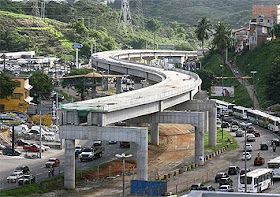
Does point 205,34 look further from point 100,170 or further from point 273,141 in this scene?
point 100,170

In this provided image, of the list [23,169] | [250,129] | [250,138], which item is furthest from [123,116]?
[250,129]

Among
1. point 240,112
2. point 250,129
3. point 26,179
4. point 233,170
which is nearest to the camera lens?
point 26,179

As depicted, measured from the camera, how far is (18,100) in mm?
112562

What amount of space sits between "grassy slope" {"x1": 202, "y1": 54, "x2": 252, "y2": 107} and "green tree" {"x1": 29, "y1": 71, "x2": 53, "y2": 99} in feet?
93.8

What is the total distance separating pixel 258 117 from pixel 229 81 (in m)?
37.8

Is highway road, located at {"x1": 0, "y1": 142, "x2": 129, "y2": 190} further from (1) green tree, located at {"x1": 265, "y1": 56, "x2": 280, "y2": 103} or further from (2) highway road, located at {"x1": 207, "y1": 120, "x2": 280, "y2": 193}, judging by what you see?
(1) green tree, located at {"x1": 265, "y1": 56, "x2": 280, "y2": 103}

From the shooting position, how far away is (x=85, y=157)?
77.4 m

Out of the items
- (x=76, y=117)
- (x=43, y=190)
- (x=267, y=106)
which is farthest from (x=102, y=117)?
(x=267, y=106)

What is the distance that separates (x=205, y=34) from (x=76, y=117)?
364ft

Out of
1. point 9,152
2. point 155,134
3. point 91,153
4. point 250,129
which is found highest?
point 91,153

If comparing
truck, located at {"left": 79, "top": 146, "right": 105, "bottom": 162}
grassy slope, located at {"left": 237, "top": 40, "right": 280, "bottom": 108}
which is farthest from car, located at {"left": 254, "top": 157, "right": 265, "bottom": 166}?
grassy slope, located at {"left": 237, "top": 40, "right": 280, "bottom": 108}

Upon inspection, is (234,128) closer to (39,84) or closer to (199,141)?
(199,141)

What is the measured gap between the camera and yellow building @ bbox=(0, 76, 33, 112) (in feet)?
367

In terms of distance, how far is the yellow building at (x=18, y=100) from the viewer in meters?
112
